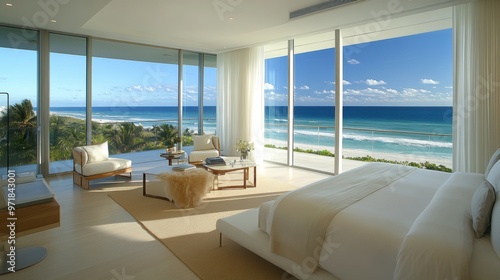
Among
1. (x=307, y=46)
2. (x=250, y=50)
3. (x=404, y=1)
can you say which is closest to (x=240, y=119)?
(x=250, y=50)

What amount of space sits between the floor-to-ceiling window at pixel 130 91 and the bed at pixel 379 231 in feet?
16.5

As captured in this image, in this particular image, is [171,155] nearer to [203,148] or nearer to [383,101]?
[203,148]

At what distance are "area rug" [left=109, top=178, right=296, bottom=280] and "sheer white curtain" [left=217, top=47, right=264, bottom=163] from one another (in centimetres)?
285

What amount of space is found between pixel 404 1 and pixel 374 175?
279cm

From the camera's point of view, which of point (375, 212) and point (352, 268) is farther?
point (375, 212)

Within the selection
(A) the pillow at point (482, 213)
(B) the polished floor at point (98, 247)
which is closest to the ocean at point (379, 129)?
(B) the polished floor at point (98, 247)

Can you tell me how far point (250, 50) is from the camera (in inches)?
310

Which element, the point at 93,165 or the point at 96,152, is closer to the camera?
the point at 93,165

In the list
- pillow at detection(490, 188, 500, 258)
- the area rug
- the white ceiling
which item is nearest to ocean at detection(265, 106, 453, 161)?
the white ceiling

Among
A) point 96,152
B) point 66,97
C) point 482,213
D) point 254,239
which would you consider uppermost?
point 66,97

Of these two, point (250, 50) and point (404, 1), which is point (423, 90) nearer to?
point (250, 50)

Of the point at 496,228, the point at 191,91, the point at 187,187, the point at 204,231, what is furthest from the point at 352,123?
the point at 496,228

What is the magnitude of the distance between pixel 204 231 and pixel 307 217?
163cm

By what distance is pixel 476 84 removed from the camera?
4258mm
